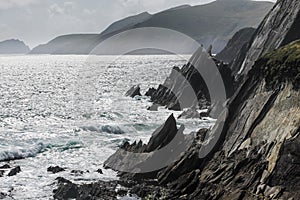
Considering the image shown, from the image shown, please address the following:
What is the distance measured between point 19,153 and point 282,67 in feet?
103

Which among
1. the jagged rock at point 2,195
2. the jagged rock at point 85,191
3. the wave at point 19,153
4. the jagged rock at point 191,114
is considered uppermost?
the jagged rock at point 191,114

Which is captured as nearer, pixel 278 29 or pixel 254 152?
pixel 254 152

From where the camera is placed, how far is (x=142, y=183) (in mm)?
37125

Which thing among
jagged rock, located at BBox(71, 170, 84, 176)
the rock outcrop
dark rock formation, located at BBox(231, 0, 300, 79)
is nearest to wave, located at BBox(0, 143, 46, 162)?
jagged rock, located at BBox(71, 170, 84, 176)

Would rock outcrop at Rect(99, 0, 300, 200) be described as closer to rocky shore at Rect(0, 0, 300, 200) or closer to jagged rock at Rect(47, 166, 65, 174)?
rocky shore at Rect(0, 0, 300, 200)

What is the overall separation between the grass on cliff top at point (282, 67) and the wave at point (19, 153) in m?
28.1

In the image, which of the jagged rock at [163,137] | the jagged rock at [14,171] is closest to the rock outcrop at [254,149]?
the jagged rock at [163,137]

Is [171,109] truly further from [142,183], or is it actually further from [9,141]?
[142,183]

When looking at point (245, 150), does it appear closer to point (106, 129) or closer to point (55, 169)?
point (55, 169)

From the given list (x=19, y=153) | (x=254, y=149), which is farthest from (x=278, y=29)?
(x=19, y=153)

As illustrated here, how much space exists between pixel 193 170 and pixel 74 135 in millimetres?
27146

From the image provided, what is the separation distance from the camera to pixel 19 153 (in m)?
49.7

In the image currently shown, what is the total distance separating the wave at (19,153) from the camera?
159 feet

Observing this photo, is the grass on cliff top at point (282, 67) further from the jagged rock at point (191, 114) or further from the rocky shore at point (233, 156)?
the jagged rock at point (191, 114)
